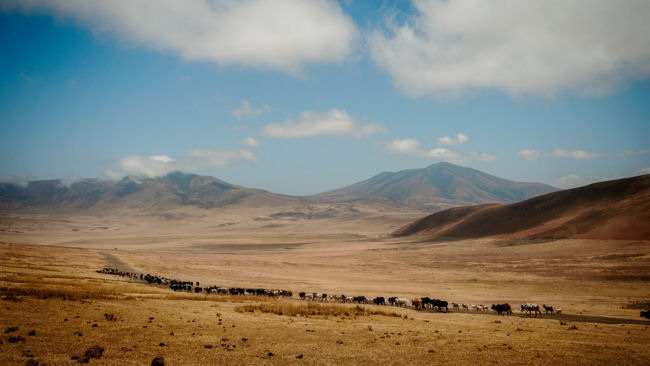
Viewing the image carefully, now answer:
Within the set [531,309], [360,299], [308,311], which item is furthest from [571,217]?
[308,311]

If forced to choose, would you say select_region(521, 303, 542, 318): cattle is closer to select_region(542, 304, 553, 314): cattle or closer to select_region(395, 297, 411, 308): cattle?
select_region(542, 304, 553, 314): cattle

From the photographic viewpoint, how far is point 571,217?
9938 cm

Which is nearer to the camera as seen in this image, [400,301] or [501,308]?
[501,308]

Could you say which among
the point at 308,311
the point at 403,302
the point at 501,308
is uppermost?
the point at 308,311

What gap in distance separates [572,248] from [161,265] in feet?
259

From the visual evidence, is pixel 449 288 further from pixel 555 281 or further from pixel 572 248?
pixel 572 248

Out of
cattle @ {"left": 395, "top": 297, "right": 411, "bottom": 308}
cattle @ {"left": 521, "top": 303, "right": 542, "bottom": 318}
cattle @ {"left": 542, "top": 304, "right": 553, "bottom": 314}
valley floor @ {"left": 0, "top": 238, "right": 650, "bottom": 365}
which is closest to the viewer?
valley floor @ {"left": 0, "top": 238, "right": 650, "bottom": 365}

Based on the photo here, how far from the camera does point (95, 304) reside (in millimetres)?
21375

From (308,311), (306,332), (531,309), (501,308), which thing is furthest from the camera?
(531,309)

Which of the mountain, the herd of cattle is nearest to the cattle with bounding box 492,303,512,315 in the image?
the herd of cattle

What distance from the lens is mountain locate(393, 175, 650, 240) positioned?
8344cm

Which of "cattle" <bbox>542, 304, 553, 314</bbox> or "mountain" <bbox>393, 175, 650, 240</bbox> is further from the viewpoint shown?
"mountain" <bbox>393, 175, 650, 240</bbox>

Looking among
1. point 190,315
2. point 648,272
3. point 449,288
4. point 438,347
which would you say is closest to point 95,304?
point 190,315

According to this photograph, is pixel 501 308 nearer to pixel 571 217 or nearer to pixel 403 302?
pixel 403 302
